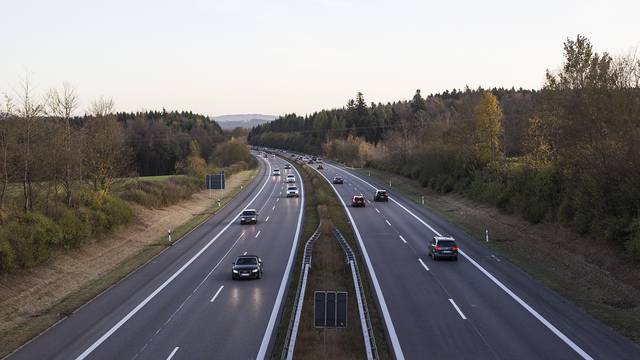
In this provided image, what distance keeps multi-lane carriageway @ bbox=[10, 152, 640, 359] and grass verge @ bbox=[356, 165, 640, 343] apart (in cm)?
78

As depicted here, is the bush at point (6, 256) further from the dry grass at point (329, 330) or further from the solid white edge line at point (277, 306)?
the dry grass at point (329, 330)

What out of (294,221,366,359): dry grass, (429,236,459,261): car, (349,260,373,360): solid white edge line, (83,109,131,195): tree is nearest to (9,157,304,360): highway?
(294,221,366,359): dry grass

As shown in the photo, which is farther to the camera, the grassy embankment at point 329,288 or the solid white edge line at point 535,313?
the grassy embankment at point 329,288

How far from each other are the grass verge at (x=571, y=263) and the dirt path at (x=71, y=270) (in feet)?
70.4

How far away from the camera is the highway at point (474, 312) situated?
1706 cm

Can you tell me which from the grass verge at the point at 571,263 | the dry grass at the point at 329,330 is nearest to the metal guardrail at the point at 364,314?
the dry grass at the point at 329,330

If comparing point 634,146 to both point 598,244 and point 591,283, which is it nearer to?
point 598,244

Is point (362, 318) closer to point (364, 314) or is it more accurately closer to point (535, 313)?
point (364, 314)

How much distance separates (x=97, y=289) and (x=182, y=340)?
9.69 meters

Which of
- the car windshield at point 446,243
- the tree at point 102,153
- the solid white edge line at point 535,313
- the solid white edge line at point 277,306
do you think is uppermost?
the tree at point 102,153

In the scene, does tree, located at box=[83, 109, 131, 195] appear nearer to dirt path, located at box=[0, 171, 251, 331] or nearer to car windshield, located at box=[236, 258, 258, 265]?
dirt path, located at box=[0, 171, 251, 331]

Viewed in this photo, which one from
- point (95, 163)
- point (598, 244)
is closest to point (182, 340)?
point (598, 244)

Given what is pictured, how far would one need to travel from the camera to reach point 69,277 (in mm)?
28844

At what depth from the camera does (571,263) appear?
97.3 feet
